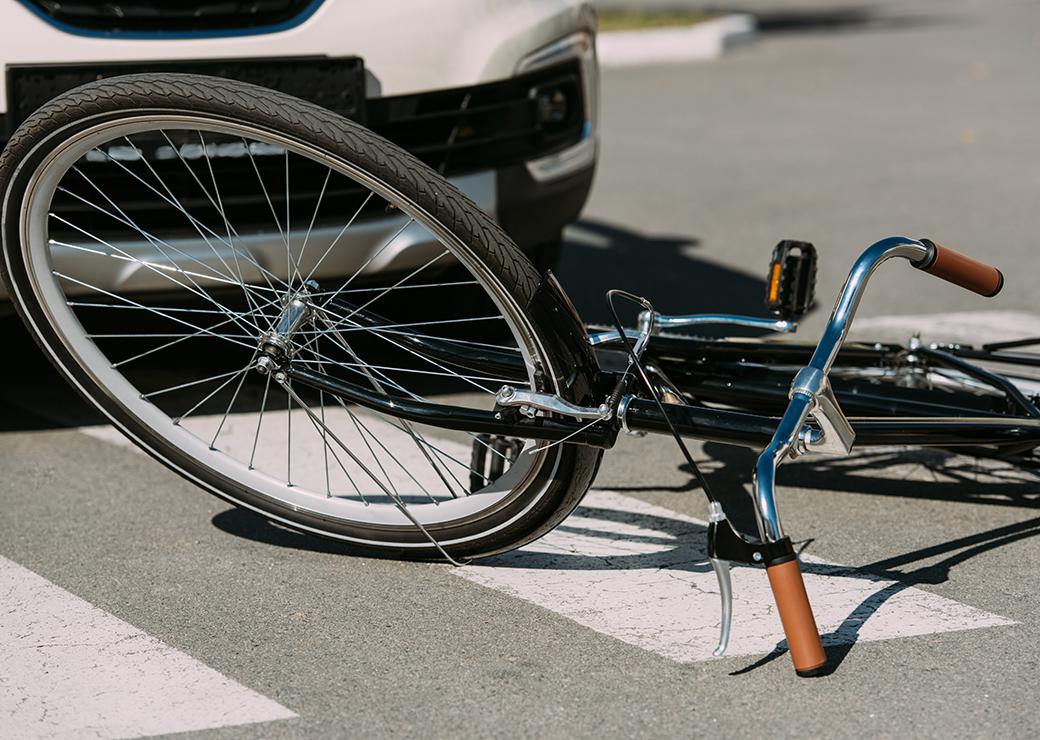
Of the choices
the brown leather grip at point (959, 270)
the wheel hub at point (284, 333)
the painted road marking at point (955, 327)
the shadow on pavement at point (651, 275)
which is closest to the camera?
the brown leather grip at point (959, 270)

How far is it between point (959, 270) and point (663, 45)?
11190 mm

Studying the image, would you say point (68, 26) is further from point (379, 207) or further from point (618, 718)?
point (618, 718)

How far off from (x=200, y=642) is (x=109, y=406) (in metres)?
0.67

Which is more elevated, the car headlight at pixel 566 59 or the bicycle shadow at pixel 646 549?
the car headlight at pixel 566 59

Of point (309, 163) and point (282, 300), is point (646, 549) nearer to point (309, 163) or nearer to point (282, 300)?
point (282, 300)

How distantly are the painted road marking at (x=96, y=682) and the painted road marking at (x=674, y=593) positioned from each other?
2.04 ft

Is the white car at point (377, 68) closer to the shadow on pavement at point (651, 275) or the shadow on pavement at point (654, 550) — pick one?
the shadow on pavement at point (654, 550)

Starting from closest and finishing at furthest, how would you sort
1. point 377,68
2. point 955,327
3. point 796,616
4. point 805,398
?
point 796,616
point 805,398
point 377,68
point 955,327

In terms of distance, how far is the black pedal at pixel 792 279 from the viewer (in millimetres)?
2893

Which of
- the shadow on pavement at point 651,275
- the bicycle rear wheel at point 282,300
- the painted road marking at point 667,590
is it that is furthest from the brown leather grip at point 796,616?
the shadow on pavement at point 651,275

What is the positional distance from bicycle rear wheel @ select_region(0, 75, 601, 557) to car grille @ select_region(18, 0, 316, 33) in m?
0.31

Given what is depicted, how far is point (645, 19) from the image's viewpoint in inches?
637

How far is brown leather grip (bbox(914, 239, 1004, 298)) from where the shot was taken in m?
2.68

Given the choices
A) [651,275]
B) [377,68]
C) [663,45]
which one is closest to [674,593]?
[377,68]
